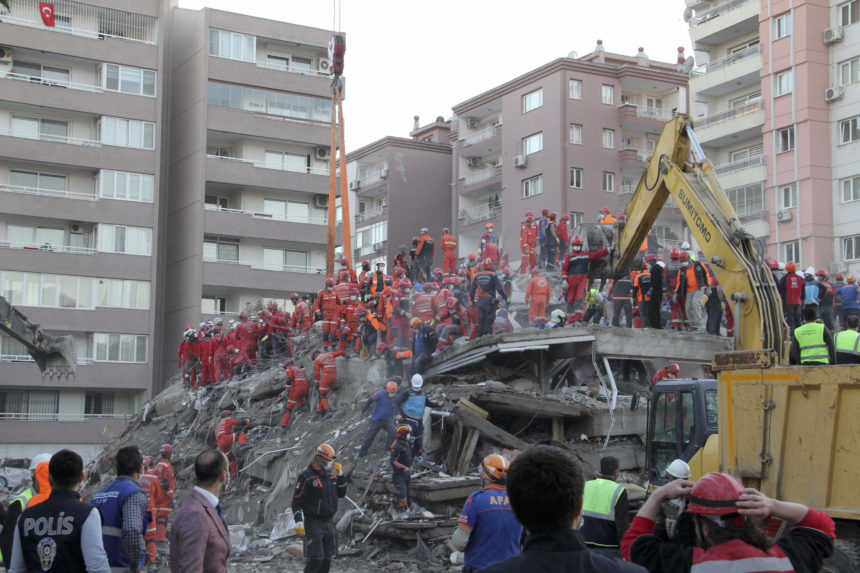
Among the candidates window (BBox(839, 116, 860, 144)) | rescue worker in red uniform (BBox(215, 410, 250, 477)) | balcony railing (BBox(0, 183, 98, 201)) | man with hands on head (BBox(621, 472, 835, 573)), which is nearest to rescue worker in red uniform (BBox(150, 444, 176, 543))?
rescue worker in red uniform (BBox(215, 410, 250, 477))

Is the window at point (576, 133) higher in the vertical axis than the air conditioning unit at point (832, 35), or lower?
lower

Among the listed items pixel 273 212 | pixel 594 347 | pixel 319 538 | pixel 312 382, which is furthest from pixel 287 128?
pixel 319 538

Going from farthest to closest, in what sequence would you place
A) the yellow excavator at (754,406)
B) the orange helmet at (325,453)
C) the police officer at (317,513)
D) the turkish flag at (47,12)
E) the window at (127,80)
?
the window at (127,80), the turkish flag at (47,12), the orange helmet at (325,453), the police officer at (317,513), the yellow excavator at (754,406)

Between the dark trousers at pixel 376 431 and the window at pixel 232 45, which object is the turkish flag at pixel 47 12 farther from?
the dark trousers at pixel 376 431

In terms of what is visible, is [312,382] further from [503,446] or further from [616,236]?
[616,236]

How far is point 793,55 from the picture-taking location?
36.6m

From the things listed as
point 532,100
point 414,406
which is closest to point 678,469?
point 414,406

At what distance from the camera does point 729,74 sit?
40469mm

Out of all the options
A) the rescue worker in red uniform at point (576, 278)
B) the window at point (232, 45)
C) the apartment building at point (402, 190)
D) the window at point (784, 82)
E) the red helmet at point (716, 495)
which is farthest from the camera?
the apartment building at point (402, 190)

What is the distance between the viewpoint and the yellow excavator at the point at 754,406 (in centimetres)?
708

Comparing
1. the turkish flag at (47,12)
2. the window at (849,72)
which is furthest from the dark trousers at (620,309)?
the turkish flag at (47,12)

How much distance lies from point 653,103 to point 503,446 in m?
37.2

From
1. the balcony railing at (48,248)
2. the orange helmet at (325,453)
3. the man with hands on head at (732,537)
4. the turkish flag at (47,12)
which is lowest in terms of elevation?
the orange helmet at (325,453)

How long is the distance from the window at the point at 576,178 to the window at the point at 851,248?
1323cm
